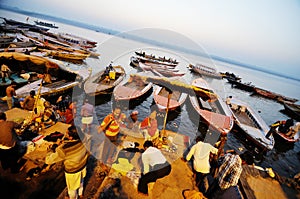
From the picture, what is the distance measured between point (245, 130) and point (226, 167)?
1032 centimetres

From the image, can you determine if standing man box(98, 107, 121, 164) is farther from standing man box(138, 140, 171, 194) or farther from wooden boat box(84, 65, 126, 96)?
wooden boat box(84, 65, 126, 96)

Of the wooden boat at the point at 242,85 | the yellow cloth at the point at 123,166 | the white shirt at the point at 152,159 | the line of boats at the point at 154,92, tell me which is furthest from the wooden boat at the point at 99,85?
the wooden boat at the point at 242,85

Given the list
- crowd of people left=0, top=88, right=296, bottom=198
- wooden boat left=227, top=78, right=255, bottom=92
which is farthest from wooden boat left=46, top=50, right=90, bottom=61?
wooden boat left=227, top=78, right=255, bottom=92

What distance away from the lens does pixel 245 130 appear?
12.7 meters

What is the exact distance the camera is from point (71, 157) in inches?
131

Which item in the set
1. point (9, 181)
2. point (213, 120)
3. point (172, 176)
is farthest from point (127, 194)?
point (213, 120)

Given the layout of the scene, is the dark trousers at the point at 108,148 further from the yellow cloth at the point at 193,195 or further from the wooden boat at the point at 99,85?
the wooden boat at the point at 99,85

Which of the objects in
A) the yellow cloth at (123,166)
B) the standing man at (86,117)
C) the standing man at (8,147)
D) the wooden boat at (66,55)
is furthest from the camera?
the wooden boat at (66,55)

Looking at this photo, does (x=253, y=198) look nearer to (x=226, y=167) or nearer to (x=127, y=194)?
(x=226, y=167)

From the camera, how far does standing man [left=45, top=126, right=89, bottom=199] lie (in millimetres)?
3246

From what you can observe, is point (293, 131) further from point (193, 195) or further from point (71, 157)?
point (71, 157)

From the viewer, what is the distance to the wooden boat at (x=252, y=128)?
1152cm

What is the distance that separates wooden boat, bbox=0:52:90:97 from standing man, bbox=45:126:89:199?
4.75 metres

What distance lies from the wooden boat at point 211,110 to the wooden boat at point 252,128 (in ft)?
5.00
